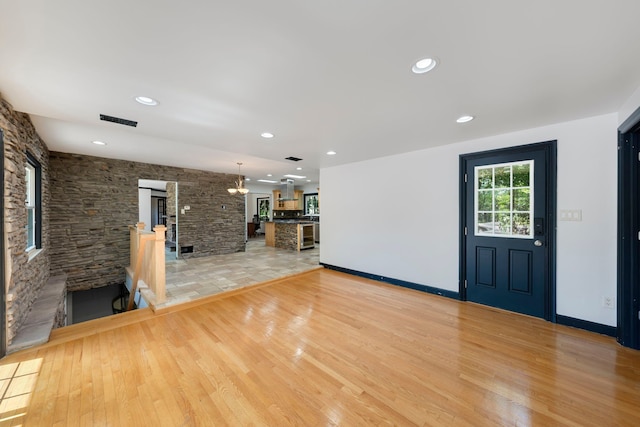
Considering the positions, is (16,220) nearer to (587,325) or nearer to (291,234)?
(291,234)

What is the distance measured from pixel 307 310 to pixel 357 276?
1.95 m

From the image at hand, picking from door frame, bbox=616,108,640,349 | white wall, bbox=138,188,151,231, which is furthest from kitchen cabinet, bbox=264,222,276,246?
door frame, bbox=616,108,640,349

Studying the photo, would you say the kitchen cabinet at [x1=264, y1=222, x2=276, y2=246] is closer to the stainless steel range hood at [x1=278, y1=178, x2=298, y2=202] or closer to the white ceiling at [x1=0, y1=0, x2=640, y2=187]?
the stainless steel range hood at [x1=278, y1=178, x2=298, y2=202]

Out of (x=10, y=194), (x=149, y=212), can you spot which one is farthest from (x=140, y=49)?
(x=149, y=212)

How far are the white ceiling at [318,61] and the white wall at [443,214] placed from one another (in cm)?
40

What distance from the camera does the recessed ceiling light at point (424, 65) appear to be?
1608mm

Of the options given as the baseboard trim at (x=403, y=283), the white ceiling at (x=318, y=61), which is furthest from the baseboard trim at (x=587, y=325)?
the white ceiling at (x=318, y=61)

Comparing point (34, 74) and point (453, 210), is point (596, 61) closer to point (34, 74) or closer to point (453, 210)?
point (453, 210)

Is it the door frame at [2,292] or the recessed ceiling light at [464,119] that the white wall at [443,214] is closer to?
the recessed ceiling light at [464,119]

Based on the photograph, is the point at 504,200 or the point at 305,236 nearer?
the point at 504,200

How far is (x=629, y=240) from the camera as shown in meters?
2.27

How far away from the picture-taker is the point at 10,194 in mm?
2340

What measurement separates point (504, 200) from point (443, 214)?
78 cm

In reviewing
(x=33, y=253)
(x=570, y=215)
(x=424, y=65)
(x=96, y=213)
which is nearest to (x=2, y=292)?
(x=33, y=253)
